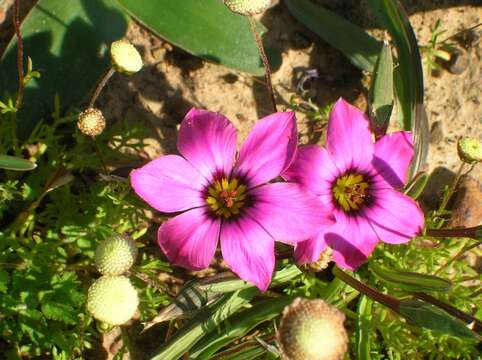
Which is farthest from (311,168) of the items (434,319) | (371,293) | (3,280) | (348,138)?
(3,280)

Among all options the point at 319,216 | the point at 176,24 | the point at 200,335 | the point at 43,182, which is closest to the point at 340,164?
the point at 319,216

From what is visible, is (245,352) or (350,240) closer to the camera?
(350,240)

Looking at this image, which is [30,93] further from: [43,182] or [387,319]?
[387,319]

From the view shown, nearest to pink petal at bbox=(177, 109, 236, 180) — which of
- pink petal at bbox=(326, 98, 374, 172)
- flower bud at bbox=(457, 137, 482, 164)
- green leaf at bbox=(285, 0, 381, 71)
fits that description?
pink petal at bbox=(326, 98, 374, 172)

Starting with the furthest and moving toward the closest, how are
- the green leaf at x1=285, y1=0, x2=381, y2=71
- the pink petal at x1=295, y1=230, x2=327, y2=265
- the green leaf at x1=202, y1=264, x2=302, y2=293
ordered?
the green leaf at x1=285, y1=0, x2=381, y2=71
the green leaf at x1=202, y1=264, x2=302, y2=293
the pink petal at x1=295, y1=230, x2=327, y2=265

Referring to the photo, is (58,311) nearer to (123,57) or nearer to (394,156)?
(123,57)

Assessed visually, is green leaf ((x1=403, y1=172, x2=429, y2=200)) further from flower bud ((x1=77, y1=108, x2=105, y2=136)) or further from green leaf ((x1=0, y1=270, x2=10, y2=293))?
green leaf ((x1=0, y1=270, x2=10, y2=293))
